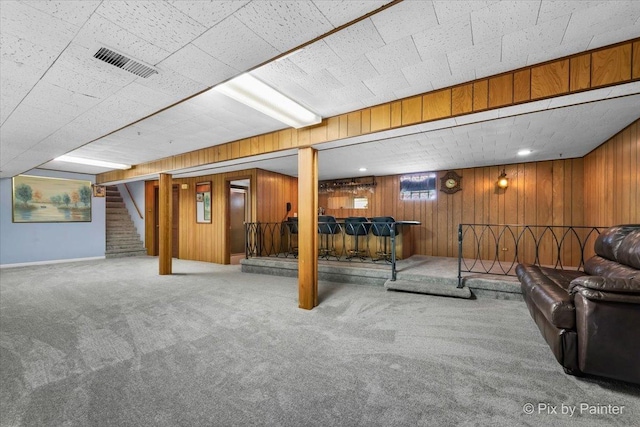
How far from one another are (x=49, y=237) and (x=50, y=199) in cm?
102

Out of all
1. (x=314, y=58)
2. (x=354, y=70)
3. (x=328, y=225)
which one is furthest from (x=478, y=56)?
(x=328, y=225)

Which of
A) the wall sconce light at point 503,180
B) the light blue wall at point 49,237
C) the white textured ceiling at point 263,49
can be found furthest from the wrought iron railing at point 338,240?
the light blue wall at point 49,237

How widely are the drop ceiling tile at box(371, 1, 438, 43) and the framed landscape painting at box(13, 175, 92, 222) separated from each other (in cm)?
930

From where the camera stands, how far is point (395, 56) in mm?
2150

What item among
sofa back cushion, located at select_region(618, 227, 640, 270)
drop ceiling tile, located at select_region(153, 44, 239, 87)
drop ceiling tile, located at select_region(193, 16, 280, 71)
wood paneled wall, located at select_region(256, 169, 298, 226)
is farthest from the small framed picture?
sofa back cushion, located at select_region(618, 227, 640, 270)

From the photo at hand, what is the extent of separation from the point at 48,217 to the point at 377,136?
29.2 feet

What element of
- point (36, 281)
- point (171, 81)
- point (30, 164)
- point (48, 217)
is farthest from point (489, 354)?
point (48, 217)

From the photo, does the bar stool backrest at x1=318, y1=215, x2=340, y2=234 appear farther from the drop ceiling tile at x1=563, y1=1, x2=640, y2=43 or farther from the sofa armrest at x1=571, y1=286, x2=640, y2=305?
the drop ceiling tile at x1=563, y1=1, x2=640, y2=43

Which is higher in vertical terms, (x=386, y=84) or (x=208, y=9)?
(x=386, y=84)

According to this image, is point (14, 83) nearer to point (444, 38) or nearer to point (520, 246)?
point (444, 38)

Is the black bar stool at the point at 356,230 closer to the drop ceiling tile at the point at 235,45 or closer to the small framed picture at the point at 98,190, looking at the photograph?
the drop ceiling tile at the point at 235,45

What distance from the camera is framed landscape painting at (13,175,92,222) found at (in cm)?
675

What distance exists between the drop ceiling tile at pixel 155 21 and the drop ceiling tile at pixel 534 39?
215 centimetres

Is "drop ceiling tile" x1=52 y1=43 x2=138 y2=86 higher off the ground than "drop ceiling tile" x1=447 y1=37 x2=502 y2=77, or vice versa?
"drop ceiling tile" x1=447 y1=37 x2=502 y2=77
